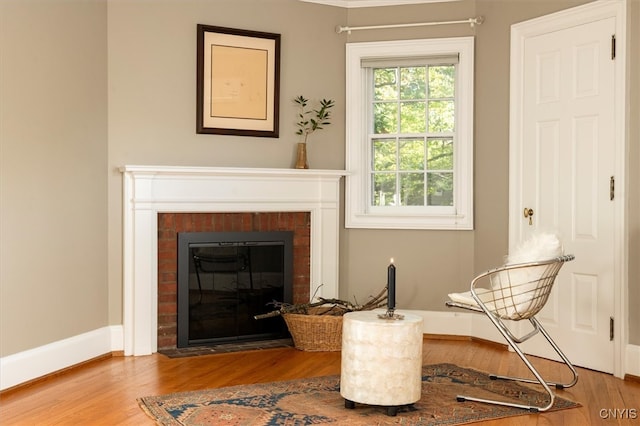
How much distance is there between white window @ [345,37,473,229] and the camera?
550 cm

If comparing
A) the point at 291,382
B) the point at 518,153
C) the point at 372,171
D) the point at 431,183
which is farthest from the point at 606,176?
the point at 291,382

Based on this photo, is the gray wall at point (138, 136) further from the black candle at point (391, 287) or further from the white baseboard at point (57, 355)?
the black candle at point (391, 287)

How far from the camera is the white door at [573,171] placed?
14.7 feet

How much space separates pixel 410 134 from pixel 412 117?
0.14 meters

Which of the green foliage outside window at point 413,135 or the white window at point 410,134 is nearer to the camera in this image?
the white window at point 410,134

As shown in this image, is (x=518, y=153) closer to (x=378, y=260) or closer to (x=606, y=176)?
(x=606, y=176)

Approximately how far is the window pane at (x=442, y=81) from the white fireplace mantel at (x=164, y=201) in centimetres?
A: 103

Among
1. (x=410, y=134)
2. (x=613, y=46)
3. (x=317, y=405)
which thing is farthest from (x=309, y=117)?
(x=317, y=405)

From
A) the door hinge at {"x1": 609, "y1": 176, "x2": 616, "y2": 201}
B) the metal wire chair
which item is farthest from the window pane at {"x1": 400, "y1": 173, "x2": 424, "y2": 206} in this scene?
the metal wire chair

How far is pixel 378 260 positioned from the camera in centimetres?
565

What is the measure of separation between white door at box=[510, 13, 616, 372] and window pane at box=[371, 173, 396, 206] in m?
0.94

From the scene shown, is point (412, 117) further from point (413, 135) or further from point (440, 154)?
point (440, 154)

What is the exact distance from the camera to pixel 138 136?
4980 mm

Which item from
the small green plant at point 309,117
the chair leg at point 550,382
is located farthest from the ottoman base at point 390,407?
the small green plant at point 309,117
